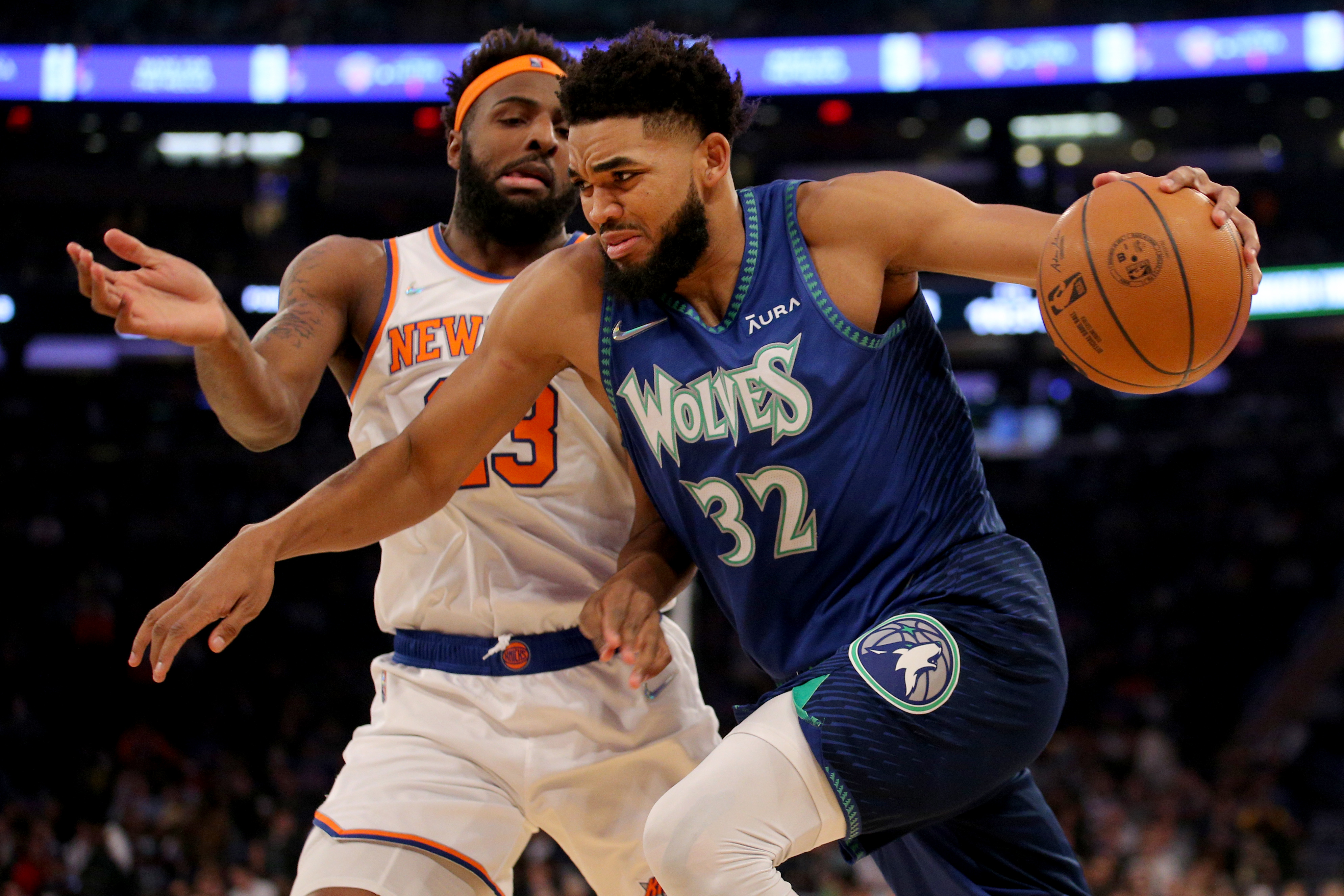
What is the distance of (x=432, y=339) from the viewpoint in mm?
3111

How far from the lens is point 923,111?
14.6 m

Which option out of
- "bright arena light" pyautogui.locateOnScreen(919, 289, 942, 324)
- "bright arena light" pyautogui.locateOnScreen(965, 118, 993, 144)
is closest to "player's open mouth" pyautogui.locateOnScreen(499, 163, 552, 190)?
"bright arena light" pyautogui.locateOnScreen(919, 289, 942, 324)

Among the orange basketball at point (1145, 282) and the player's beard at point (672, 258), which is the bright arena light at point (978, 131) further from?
the orange basketball at point (1145, 282)

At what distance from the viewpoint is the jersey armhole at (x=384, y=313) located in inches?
123

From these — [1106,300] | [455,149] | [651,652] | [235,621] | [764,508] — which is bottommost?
[651,652]

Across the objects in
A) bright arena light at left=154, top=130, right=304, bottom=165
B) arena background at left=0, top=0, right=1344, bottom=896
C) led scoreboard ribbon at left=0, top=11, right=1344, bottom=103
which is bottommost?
arena background at left=0, top=0, right=1344, bottom=896

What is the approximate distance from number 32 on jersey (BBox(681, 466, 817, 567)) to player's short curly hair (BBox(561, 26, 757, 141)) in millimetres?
766

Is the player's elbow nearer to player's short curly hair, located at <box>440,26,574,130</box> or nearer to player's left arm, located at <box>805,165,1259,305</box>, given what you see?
player's short curly hair, located at <box>440,26,574,130</box>

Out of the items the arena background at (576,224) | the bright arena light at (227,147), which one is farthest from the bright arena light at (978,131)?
the bright arena light at (227,147)

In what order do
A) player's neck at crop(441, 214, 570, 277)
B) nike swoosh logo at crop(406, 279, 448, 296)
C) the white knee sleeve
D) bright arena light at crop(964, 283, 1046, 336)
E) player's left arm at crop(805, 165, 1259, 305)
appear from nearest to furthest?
the white knee sleeve, player's left arm at crop(805, 165, 1259, 305), nike swoosh logo at crop(406, 279, 448, 296), player's neck at crop(441, 214, 570, 277), bright arena light at crop(964, 283, 1046, 336)

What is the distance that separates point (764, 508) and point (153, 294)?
4.05 ft

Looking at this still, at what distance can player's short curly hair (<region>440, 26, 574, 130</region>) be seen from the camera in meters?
3.38

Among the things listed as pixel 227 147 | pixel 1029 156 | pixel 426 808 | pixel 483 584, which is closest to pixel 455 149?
pixel 483 584

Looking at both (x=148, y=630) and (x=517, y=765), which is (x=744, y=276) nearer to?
(x=517, y=765)
